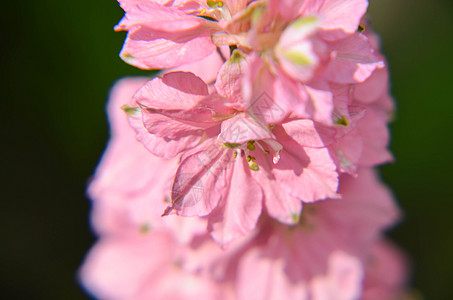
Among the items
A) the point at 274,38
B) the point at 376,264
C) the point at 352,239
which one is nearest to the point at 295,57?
the point at 274,38

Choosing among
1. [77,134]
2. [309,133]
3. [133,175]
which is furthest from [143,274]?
[309,133]

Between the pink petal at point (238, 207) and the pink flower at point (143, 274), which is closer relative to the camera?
the pink petal at point (238, 207)

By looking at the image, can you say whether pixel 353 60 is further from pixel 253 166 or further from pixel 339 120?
pixel 253 166

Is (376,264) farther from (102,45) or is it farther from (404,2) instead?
(102,45)

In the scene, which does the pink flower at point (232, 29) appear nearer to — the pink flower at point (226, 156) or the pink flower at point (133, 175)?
the pink flower at point (226, 156)

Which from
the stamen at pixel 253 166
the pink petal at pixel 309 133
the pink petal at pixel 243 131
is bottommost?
the stamen at pixel 253 166

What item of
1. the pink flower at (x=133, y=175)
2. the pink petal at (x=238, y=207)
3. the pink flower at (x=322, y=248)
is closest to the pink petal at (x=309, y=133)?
the pink petal at (x=238, y=207)

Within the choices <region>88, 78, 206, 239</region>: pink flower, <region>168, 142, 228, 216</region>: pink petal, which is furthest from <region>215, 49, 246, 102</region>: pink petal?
<region>88, 78, 206, 239</region>: pink flower
